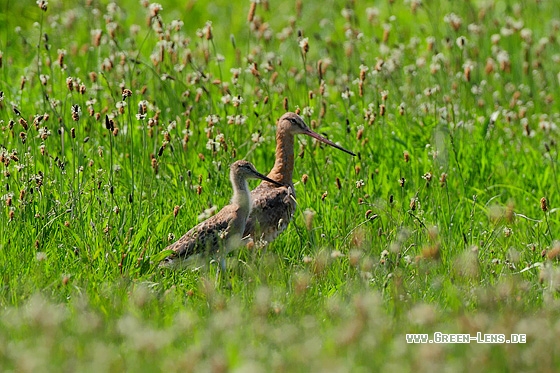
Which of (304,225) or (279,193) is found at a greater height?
(279,193)

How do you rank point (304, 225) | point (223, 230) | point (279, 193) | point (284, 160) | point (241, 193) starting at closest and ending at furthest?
point (223, 230) < point (241, 193) < point (304, 225) < point (279, 193) < point (284, 160)

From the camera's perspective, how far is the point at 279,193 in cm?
762

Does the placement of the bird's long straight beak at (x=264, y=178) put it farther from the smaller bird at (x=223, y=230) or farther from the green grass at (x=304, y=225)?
the green grass at (x=304, y=225)

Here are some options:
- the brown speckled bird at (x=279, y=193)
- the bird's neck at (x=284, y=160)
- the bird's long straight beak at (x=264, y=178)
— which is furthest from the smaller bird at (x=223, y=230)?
the bird's neck at (x=284, y=160)

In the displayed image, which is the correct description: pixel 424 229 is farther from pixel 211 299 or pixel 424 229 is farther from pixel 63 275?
pixel 63 275

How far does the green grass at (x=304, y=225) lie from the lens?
4.93m

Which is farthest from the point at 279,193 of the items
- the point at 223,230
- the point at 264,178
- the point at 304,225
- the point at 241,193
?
the point at 223,230

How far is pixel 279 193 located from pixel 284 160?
0.40m

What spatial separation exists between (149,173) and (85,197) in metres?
0.81

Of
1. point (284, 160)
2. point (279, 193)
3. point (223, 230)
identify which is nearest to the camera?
point (223, 230)

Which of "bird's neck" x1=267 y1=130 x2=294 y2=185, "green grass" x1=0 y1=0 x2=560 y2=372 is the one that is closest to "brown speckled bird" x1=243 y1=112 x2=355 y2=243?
"bird's neck" x1=267 y1=130 x2=294 y2=185

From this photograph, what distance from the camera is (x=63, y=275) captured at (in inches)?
241

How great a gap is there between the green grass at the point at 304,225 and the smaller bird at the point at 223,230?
143mm

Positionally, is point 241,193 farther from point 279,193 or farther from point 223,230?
point 279,193
